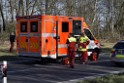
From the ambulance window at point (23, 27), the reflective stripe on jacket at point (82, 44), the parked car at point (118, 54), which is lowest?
the parked car at point (118, 54)

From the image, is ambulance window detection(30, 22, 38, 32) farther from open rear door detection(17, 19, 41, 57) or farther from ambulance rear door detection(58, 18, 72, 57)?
ambulance rear door detection(58, 18, 72, 57)

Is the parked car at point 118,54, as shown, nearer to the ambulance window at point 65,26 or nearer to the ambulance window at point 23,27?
the ambulance window at point 65,26

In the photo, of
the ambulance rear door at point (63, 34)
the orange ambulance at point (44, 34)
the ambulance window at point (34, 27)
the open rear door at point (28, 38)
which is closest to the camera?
the orange ambulance at point (44, 34)

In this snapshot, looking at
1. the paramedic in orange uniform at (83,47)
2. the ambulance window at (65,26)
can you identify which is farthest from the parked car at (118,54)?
the ambulance window at (65,26)

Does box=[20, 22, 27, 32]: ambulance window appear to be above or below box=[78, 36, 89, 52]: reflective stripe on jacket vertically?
above

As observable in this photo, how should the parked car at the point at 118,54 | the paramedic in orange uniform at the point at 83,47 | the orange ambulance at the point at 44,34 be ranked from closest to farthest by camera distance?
the parked car at the point at 118,54 < the orange ambulance at the point at 44,34 < the paramedic in orange uniform at the point at 83,47

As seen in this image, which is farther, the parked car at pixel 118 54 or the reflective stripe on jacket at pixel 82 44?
the reflective stripe on jacket at pixel 82 44

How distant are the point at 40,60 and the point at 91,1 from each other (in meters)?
39.3

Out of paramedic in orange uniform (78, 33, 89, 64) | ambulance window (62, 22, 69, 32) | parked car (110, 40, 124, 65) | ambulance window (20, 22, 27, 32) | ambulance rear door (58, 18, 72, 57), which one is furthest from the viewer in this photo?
ambulance window (20, 22, 27, 32)

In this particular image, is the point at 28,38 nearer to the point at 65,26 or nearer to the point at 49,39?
the point at 49,39

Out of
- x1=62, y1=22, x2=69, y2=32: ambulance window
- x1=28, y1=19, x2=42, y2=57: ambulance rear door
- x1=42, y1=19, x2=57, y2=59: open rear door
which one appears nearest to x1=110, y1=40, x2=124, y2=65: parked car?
x1=62, y1=22, x2=69, y2=32: ambulance window

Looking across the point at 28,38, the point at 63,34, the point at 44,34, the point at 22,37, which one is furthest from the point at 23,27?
the point at 63,34

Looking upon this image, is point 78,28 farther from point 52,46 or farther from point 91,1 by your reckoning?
point 91,1

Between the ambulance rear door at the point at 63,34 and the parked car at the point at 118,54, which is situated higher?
the ambulance rear door at the point at 63,34
